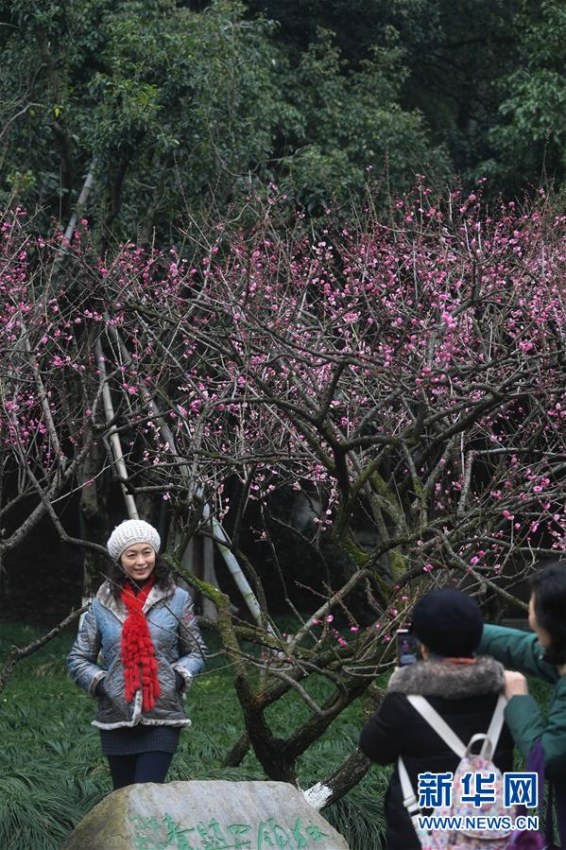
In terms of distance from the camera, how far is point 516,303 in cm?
788

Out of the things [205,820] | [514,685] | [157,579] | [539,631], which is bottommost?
[205,820]

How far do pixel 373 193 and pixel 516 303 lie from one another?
345 cm

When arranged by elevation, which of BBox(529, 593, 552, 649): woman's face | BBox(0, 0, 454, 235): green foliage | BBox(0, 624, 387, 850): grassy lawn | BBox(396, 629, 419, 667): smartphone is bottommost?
BBox(0, 624, 387, 850): grassy lawn

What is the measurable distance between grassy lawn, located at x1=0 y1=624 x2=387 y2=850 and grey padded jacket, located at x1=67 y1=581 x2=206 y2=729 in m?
0.74

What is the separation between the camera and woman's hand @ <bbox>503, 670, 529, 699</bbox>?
10.2 ft

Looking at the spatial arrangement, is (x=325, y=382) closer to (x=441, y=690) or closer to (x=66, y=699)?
(x=66, y=699)

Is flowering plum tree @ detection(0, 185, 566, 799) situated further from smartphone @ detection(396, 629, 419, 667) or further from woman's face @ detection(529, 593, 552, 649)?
woman's face @ detection(529, 593, 552, 649)

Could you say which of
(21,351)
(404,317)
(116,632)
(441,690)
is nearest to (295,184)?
(404,317)

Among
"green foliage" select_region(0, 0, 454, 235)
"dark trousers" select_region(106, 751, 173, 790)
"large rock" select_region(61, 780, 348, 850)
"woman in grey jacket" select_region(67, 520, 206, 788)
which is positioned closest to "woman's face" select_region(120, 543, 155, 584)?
"woman in grey jacket" select_region(67, 520, 206, 788)

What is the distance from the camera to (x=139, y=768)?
452cm

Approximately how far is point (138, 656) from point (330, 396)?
4.62 ft

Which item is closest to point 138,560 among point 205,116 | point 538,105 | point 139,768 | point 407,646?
point 139,768

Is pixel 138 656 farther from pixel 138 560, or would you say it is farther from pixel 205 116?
pixel 205 116

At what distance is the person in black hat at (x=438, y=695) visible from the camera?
307cm
